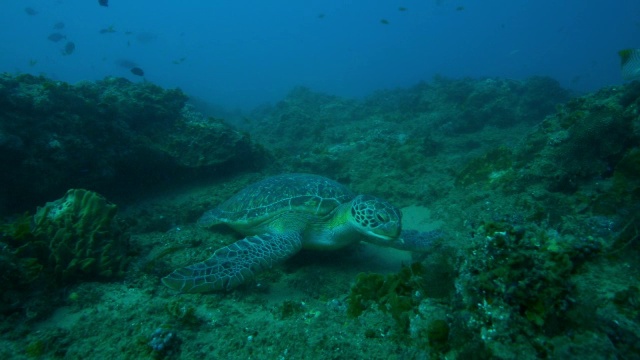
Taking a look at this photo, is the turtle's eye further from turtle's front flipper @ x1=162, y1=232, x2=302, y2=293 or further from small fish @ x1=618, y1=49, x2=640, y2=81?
small fish @ x1=618, y1=49, x2=640, y2=81

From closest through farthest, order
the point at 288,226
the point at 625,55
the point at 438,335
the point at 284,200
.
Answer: the point at 438,335 → the point at 288,226 → the point at 284,200 → the point at 625,55

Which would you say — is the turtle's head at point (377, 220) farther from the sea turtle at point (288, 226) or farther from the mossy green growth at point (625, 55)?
the mossy green growth at point (625, 55)

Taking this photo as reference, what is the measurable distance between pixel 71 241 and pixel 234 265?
2089mm

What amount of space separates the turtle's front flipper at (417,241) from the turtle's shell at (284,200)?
1.25m

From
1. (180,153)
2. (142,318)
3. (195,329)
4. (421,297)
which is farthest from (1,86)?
(421,297)

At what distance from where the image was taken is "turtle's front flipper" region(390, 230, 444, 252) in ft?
14.9

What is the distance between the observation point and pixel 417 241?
4.71 meters

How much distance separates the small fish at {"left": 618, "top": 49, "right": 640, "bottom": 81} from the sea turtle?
5.48m

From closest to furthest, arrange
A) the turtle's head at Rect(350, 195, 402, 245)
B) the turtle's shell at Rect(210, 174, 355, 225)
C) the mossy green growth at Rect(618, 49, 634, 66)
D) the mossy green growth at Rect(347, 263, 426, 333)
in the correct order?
the mossy green growth at Rect(347, 263, 426, 333) → the turtle's head at Rect(350, 195, 402, 245) → the turtle's shell at Rect(210, 174, 355, 225) → the mossy green growth at Rect(618, 49, 634, 66)

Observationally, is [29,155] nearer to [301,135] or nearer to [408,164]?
[408,164]

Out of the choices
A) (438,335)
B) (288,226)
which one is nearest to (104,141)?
(288,226)

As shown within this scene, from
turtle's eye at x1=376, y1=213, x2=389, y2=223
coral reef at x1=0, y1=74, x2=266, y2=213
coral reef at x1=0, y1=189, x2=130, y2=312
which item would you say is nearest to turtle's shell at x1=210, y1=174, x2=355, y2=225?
turtle's eye at x1=376, y1=213, x2=389, y2=223

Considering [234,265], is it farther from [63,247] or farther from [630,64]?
[630,64]

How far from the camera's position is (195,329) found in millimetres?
3061
